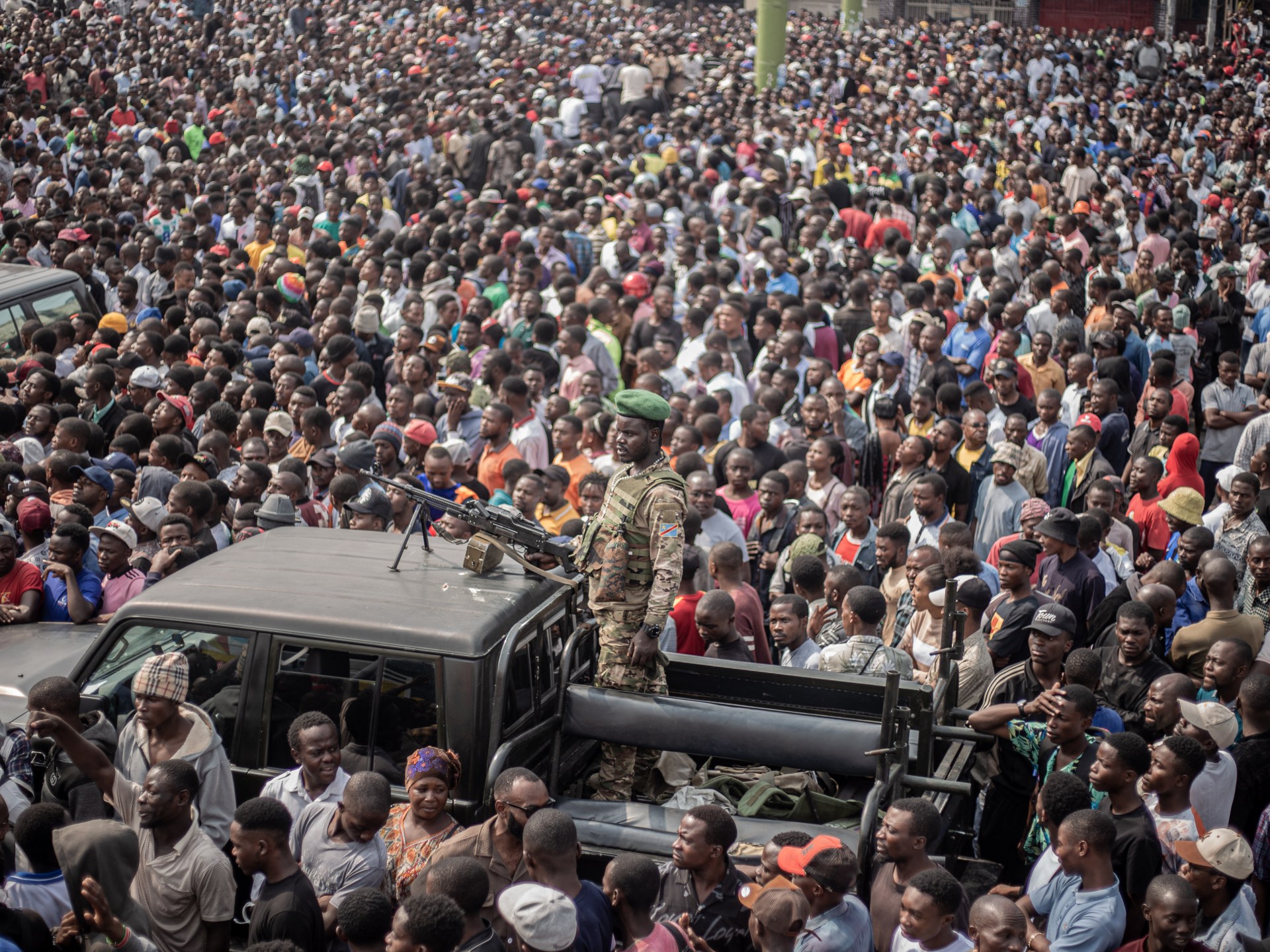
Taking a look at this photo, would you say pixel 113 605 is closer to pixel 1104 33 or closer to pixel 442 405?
pixel 442 405

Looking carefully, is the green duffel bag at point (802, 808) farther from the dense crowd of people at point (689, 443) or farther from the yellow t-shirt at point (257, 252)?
the yellow t-shirt at point (257, 252)

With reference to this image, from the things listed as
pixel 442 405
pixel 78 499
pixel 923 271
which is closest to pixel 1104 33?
pixel 923 271

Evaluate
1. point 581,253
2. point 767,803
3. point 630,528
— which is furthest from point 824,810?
point 581,253

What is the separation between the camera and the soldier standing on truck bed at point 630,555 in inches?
211

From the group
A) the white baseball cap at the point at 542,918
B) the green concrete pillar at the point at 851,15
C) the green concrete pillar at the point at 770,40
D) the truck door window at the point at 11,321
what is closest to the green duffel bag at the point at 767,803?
the white baseball cap at the point at 542,918

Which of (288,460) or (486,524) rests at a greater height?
(486,524)

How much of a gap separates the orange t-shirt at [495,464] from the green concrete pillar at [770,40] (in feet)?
64.7

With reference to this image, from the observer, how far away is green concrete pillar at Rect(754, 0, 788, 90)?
26.7 metres

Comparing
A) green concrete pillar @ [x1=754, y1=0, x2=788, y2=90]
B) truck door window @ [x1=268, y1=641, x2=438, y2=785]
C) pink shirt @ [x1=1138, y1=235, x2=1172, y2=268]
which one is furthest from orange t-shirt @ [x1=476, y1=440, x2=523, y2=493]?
green concrete pillar @ [x1=754, y1=0, x2=788, y2=90]

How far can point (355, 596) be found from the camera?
198 inches

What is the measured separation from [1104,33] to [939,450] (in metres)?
28.2

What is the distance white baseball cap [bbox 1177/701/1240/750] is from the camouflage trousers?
2051mm

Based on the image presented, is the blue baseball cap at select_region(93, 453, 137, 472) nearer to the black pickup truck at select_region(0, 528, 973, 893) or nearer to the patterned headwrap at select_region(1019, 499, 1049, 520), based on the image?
the black pickup truck at select_region(0, 528, 973, 893)

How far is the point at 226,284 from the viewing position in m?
13.2
